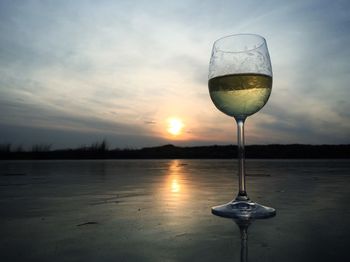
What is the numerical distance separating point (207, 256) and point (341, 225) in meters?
0.81

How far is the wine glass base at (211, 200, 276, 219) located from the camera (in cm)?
168

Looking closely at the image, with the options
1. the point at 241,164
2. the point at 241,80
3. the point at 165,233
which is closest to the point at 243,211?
the point at 241,164

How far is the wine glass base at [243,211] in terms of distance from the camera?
168 cm

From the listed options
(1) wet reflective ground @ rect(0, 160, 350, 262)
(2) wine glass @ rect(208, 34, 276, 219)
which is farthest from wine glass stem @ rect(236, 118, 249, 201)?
(1) wet reflective ground @ rect(0, 160, 350, 262)

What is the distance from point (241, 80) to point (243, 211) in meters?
0.72

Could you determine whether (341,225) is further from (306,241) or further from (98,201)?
(98,201)

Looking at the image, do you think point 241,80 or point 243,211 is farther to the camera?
point 241,80

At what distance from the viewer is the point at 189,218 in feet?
5.54

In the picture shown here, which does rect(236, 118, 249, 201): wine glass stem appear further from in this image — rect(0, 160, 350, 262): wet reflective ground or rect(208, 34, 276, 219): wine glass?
rect(0, 160, 350, 262): wet reflective ground

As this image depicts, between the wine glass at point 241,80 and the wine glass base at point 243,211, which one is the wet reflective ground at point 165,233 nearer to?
the wine glass base at point 243,211

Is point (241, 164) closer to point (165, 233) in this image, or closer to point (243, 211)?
point (243, 211)

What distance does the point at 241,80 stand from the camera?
186cm

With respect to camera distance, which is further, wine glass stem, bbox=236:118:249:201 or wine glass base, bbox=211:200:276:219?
wine glass stem, bbox=236:118:249:201

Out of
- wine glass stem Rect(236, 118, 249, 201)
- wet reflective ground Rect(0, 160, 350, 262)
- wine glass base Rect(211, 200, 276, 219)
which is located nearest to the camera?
wet reflective ground Rect(0, 160, 350, 262)
